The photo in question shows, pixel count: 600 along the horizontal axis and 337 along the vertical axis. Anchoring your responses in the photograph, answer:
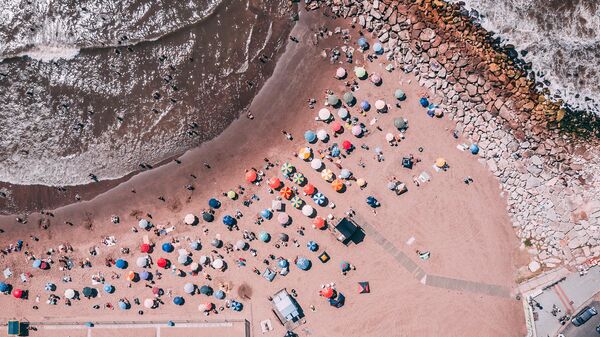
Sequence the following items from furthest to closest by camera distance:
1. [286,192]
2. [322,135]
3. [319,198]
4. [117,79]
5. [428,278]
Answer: [428,278], [117,79], [322,135], [319,198], [286,192]

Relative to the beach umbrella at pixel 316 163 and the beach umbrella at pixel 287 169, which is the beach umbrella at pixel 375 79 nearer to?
the beach umbrella at pixel 316 163

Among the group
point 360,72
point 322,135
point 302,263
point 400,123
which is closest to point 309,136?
point 322,135

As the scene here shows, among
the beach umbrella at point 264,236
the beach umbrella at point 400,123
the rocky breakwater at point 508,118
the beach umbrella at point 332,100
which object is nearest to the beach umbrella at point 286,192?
the beach umbrella at point 264,236

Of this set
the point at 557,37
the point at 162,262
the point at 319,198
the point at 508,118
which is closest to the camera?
the point at 162,262

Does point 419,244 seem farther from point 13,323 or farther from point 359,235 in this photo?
point 13,323

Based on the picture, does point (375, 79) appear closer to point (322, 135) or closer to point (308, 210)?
point (322, 135)

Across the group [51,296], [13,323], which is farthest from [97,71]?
[13,323]
